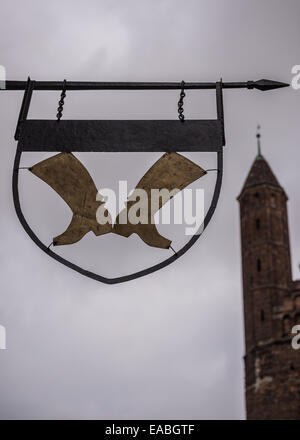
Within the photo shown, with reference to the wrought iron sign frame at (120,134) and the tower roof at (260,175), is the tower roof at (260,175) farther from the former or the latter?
the wrought iron sign frame at (120,134)

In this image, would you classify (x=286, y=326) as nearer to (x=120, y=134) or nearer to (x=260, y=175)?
(x=260, y=175)

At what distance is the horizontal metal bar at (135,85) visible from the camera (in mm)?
3904

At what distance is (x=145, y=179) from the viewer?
12.7ft

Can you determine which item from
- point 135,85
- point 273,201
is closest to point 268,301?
point 273,201

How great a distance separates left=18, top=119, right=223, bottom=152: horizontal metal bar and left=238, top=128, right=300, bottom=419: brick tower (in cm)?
3158

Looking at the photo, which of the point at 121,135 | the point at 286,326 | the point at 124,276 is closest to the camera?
the point at 124,276

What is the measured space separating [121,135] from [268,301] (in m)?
33.7

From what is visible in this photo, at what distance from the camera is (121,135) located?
3859 millimetres

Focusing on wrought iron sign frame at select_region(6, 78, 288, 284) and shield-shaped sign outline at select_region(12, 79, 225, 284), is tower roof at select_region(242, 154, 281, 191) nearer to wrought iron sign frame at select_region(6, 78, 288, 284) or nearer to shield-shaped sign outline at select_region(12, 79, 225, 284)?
wrought iron sign frame at select_region(6, 78, 288, 284)

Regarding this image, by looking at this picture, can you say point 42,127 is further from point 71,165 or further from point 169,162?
point 169,162
